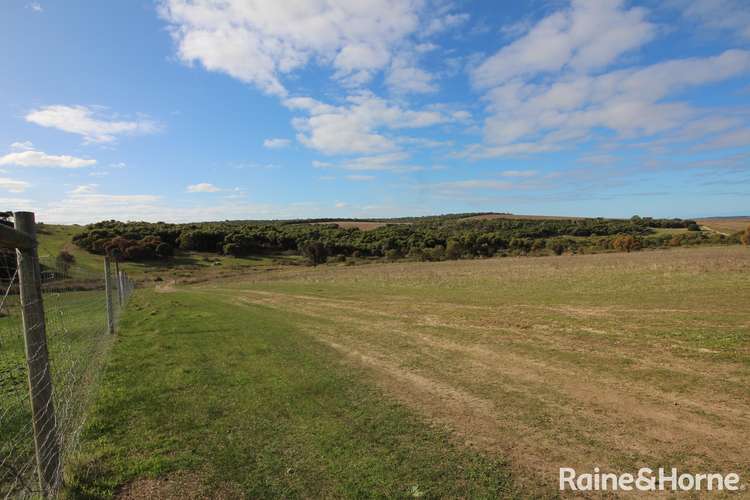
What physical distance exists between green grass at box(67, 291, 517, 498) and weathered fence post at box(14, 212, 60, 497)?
0.50m

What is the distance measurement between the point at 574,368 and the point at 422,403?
4157mm

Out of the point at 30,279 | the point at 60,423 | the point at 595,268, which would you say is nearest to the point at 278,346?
the point at 60,423

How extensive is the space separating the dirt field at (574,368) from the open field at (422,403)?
44 millimetres

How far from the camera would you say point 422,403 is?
780 cm

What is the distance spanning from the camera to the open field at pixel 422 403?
5332mm

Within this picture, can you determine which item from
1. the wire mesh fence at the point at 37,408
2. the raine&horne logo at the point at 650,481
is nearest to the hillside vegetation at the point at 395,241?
the wire mesh fence at the point at 37,408

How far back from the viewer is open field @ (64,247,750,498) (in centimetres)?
533

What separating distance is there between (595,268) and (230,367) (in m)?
31.7

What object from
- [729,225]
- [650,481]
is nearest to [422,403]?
[650,481]

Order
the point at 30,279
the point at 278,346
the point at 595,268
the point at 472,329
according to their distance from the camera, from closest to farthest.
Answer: the point at 30,279
the point at 278,346
the point at 472,329
the point at 595,268

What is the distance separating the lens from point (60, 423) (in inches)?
216

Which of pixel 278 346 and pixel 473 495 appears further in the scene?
pixel 278 346

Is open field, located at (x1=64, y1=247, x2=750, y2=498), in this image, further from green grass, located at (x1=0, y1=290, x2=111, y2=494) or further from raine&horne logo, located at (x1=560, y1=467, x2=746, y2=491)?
green grass, located at (x1=0, y1=290, x2=111, y2=494)

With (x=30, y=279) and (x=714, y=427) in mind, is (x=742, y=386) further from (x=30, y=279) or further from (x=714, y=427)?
(x=30, y=279)
